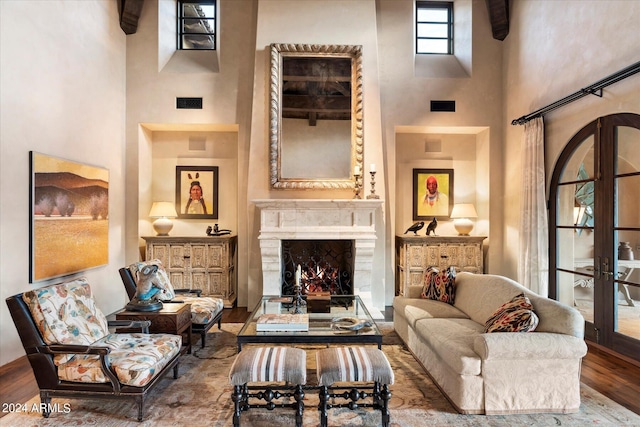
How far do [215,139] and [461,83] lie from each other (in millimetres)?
4260

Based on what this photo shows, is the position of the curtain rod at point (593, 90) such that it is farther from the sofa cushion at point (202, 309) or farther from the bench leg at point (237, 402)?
the sofa cushion at point (202, 309)

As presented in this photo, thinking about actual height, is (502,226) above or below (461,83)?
below

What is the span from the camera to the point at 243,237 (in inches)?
239

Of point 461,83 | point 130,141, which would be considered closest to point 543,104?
point 461,83

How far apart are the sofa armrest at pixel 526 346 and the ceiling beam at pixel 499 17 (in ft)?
17.2

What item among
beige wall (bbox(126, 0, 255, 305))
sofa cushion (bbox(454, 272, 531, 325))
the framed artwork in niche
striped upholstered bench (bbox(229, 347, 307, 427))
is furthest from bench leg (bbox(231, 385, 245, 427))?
beige wall (bbox(126, 0, 255, 305))

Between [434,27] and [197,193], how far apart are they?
5109 mm

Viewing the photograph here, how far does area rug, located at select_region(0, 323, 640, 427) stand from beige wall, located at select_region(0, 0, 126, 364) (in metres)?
1.56

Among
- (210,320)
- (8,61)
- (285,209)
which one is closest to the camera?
(8,61)

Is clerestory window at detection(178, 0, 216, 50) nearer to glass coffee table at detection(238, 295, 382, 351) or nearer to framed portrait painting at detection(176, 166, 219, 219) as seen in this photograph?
framed portrait painting at detection(176, 166, 219, 219)

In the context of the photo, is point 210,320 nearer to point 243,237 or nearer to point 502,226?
point 243,237

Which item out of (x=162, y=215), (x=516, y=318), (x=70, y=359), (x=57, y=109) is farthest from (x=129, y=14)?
(x=516, y=318)

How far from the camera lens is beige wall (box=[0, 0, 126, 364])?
3635 mm

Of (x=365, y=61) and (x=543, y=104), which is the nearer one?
(x=543, y=104)
